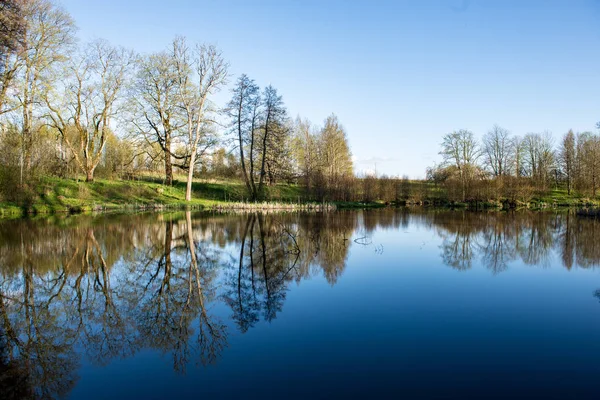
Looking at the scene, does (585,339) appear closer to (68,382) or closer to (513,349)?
(513,349)

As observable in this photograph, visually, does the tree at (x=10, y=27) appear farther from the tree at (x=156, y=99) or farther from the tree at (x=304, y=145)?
the tree at (x=304, y=145)

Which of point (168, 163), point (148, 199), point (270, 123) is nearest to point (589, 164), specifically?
point (270, 123)

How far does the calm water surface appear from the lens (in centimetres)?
394

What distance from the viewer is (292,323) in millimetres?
5727

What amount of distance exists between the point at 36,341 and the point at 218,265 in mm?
4852

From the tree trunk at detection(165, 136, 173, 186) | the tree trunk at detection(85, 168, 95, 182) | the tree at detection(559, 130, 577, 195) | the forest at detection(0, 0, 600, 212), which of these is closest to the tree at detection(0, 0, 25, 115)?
the forest at detection(0, 0, 600, 212)

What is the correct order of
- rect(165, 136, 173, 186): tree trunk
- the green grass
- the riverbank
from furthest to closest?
rect(165, 136, 173, 186): tree trunk, the riverbank, the green grass

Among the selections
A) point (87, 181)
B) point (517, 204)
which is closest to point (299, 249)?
point (87, 181)

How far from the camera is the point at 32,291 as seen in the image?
6.97 m

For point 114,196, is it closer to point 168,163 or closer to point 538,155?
point 168,163

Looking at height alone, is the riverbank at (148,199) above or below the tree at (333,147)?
below

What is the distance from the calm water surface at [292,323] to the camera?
394 cm

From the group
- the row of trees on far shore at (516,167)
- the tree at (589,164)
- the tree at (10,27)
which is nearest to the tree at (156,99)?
the tree at (10,27)

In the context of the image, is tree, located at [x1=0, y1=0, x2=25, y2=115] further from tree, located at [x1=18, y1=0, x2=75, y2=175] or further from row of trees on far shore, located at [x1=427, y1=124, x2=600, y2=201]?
row of trees on far shore, located at [x1=427, y1=124, x2=600, y2=201]
